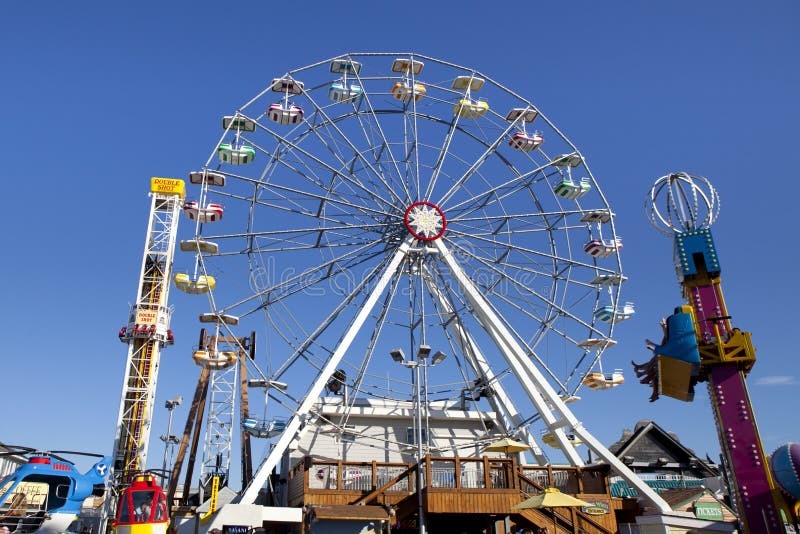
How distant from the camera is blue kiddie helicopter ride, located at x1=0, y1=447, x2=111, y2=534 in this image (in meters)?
16.0

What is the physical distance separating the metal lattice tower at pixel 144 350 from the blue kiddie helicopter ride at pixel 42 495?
1120 inches

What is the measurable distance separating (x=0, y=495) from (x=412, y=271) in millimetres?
15780

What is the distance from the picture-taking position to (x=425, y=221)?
2669cm

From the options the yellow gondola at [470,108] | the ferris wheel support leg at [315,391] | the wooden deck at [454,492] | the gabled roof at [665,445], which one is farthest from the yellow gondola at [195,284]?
the gabled roof at [665,445]

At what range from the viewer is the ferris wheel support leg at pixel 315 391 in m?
20.6

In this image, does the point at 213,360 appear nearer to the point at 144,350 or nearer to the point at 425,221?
the point at 425,221

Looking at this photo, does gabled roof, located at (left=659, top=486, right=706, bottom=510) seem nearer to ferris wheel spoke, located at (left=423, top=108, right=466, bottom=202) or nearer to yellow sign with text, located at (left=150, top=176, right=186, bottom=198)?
ferris wheel spoke, located at (left=423, top=108, right=466, bottom=202)

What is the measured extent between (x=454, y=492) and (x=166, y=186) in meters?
46.4

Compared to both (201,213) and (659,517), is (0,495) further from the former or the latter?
(659,517)

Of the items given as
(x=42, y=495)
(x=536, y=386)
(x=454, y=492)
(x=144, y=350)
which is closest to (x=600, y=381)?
(x=536, y=386)

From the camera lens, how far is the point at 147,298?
174 feet

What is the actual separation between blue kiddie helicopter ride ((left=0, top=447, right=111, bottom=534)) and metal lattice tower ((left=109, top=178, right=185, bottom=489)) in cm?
2845

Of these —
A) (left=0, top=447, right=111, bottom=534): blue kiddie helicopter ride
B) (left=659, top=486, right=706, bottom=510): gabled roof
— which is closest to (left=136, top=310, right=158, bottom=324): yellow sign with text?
(left=0, top=447, right=111, bottom=534): blue kiddie helicopter ride

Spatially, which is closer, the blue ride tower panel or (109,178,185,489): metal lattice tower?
the blue ride tower panel
